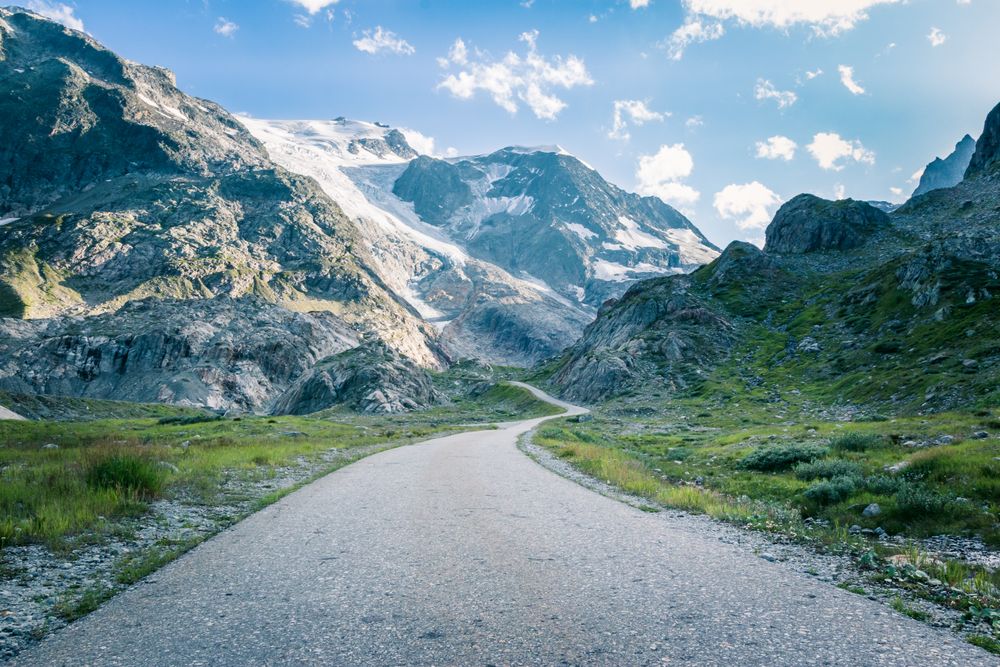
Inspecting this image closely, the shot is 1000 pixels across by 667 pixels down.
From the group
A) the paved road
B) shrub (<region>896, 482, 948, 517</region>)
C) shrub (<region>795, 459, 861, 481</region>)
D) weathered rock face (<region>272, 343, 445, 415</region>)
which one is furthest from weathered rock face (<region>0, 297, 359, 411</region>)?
shrub (<region>896, 482, 948, 517</region>)

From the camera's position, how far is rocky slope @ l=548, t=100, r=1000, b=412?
166ft

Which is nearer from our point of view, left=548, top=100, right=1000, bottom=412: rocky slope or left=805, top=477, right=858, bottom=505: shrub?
left=805, top=477, right=858, bottom=505: shrub

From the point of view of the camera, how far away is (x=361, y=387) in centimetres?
11544

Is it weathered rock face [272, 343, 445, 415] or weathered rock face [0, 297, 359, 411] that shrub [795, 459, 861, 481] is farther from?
weathered rock face [0, 297, 359, 411]

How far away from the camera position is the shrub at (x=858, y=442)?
2148cm

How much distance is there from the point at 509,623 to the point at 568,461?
21277 mm

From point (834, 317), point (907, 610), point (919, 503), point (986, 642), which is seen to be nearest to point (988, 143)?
point (834, 317)

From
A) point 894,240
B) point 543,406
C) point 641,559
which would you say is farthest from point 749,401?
point 894,240

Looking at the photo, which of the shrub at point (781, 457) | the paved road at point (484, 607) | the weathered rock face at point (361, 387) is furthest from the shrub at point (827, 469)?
the weathered rock face at point (361, 387)

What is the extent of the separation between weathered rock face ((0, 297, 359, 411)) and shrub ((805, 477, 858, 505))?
140 metres

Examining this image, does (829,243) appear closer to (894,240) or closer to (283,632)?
(894,240)

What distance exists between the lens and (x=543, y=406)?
105 metres

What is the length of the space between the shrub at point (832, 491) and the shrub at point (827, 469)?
1246mm

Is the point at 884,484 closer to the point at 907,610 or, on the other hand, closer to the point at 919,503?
the point at 919,503
